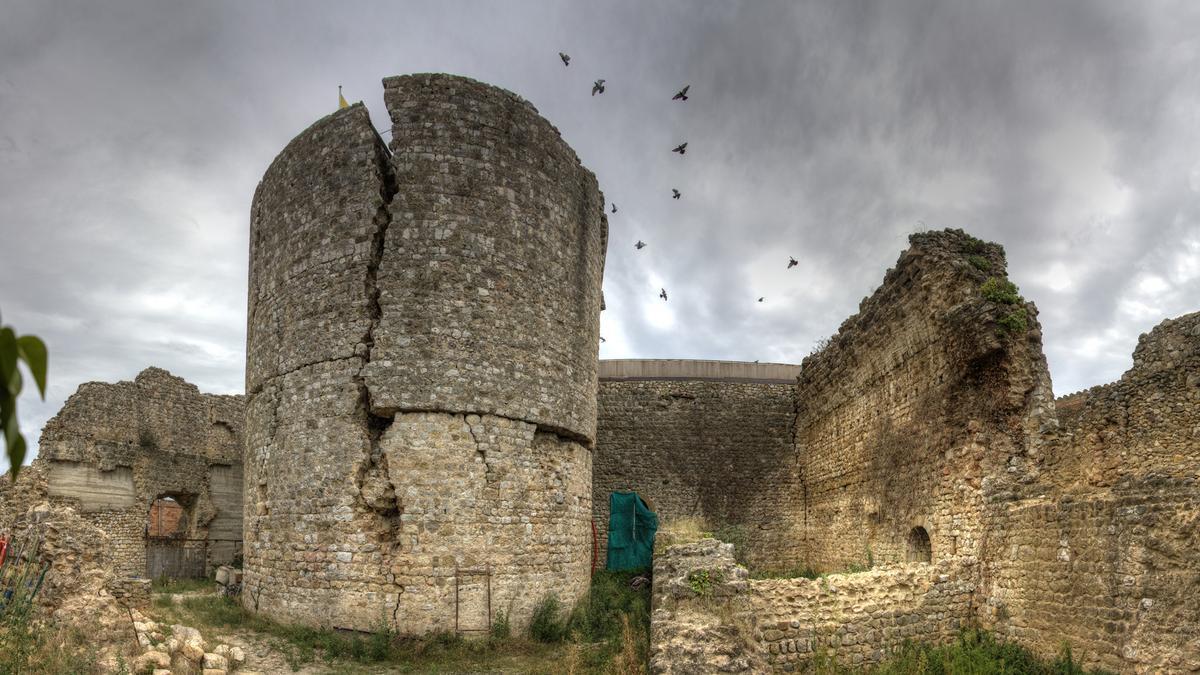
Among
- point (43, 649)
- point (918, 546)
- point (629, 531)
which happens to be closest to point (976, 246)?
point (918, 546)

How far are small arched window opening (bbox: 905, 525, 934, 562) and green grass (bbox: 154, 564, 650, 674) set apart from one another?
3.83m

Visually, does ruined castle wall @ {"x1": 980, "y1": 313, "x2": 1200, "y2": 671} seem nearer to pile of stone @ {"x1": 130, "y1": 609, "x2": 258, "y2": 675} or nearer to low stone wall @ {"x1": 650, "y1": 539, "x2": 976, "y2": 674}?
low stone wall @ {"x1": 650, "y1": 539, "x2": 976, "y2": 674}

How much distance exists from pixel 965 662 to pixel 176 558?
16.5 meters

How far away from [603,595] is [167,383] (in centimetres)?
1459

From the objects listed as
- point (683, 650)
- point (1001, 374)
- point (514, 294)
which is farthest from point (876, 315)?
point (683, 650)

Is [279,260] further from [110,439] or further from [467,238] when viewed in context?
[110,439]

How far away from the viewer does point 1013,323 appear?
30.2 feet

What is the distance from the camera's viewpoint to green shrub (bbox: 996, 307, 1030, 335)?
9.22 meters

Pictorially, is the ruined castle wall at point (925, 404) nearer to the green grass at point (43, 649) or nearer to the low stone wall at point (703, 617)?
the low stone wall at point (703, 617)

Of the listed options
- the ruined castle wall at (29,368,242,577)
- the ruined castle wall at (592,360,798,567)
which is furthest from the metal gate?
the ruined castle wall at (592,360,798,567)

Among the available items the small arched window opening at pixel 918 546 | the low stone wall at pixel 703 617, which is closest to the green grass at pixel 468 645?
the low stone wall at pixel 703 617

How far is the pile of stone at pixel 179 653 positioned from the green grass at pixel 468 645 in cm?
62

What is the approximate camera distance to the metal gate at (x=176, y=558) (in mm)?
16781

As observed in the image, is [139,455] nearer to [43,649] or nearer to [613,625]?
[43,649]
